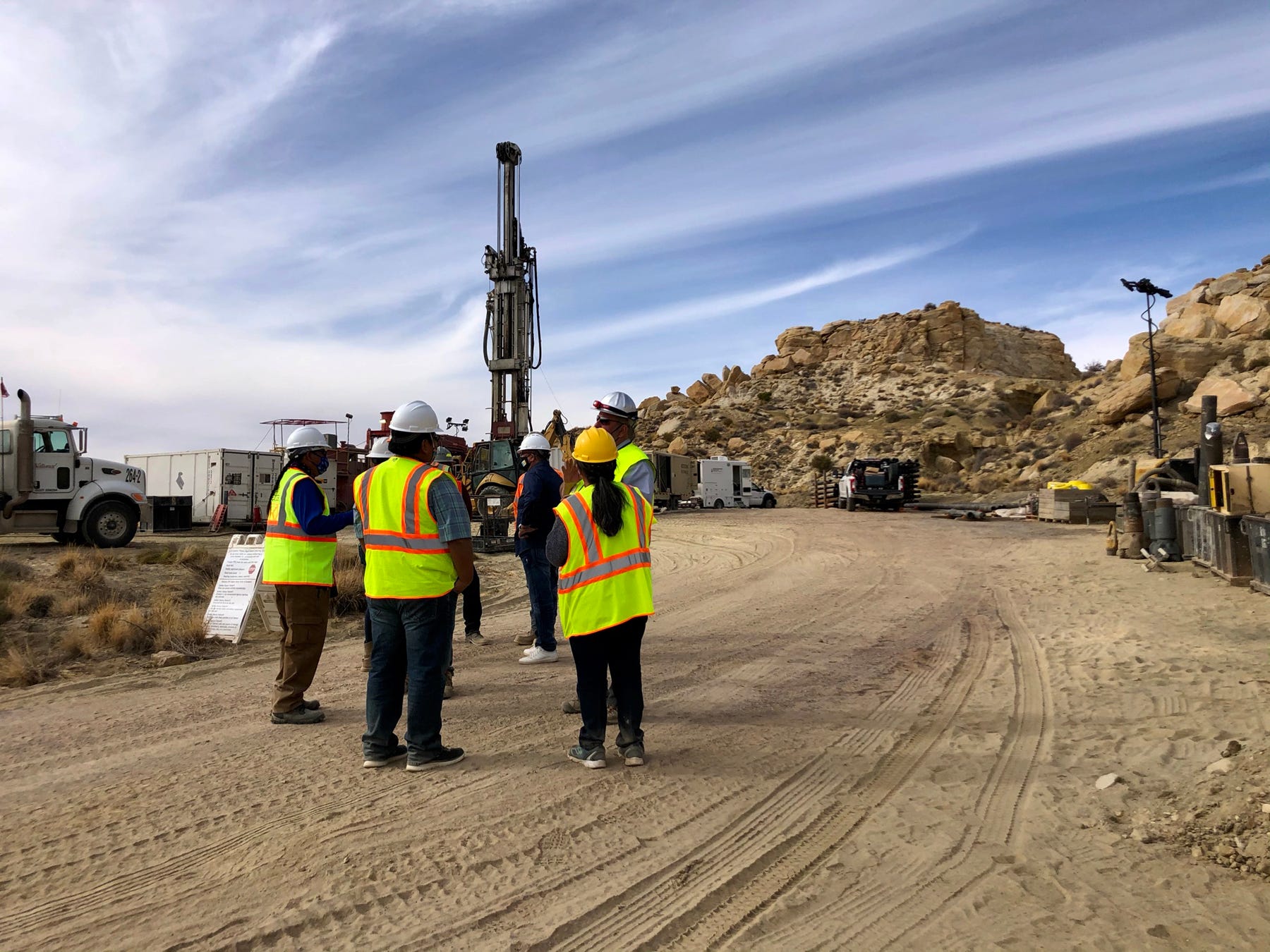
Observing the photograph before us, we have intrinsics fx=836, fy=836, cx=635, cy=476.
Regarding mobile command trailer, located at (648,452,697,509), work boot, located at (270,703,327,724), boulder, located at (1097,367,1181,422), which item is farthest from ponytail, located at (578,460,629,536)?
boulder, located at (1097,367,1181,422)

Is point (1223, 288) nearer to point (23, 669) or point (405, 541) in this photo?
point (405, 541)

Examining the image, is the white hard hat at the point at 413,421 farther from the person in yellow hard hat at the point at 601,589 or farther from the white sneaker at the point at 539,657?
the white sneaker at the point at 539,657

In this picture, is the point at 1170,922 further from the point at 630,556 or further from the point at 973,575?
the point at 973,575

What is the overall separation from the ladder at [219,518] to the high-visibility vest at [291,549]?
Answer: 21.9 metres

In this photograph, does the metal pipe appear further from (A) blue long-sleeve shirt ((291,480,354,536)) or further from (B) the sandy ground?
(A) blue long-sleeve shirt ((291,480,354,536))

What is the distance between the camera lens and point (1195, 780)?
13.8 feet

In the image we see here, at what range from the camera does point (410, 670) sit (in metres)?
4.51

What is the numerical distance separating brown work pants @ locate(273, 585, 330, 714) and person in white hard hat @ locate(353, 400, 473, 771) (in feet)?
3.55

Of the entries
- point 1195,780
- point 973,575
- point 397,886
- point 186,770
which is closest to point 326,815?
point 397,886

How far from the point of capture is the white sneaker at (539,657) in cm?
736

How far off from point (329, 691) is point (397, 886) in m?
3.61

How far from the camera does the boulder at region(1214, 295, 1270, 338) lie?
45.7 m

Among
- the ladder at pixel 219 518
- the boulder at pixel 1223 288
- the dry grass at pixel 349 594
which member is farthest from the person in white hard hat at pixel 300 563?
the boulder at pixel 1223 288

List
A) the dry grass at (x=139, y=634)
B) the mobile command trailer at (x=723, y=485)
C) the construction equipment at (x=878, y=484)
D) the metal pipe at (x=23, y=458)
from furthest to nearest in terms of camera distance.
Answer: the mobile command trailer at (x=723, y=485), the construction equipment at (x=878, y=484), the metal pipe at (x=23, y=458), the dry grass at (x=139, y=634)
